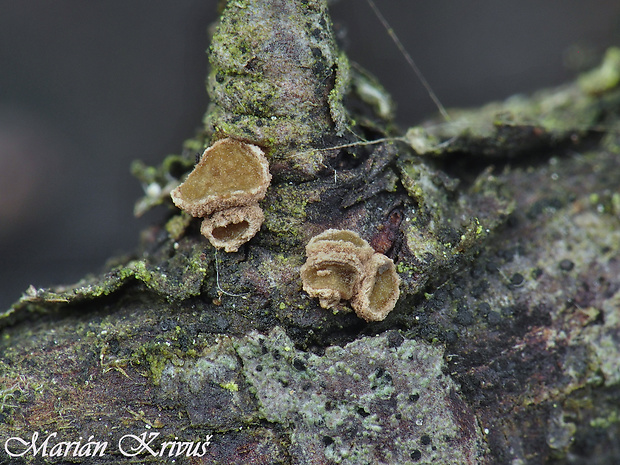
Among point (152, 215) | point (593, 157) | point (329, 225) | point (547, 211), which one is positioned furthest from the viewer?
point (152, 215)

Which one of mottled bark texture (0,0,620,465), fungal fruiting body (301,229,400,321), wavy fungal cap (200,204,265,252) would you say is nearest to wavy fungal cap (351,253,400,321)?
fungal fruiting body (301,229,400,321)

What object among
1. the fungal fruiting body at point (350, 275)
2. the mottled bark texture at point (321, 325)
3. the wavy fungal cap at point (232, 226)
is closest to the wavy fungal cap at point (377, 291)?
the fungal fruiting body at point (350, 275)

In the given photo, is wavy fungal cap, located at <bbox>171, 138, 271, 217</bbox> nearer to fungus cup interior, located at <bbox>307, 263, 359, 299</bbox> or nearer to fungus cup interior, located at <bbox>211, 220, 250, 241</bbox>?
fungus cup interior, located at <bbox>211, 220, 250, 241</bbox>

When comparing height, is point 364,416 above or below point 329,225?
below

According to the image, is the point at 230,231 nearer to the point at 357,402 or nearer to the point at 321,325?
the point at 321,325

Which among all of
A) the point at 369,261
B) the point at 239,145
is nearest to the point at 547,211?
the point at 369,261

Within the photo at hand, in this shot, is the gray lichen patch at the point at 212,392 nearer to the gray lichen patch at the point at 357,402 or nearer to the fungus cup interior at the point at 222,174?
the gray lichen patch at the point at 357,402

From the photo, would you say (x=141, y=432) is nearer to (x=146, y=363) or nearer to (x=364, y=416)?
(x=146, y=363)
